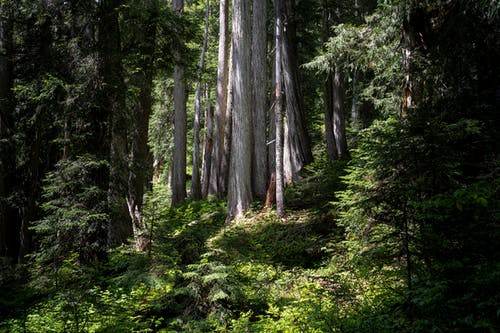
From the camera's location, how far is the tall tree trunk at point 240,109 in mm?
10656

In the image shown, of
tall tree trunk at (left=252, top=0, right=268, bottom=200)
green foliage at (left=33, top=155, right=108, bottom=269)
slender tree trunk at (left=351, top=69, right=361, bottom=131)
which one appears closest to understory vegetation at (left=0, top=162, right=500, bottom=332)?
green foliage at (left=33, top=155, right=108, bottom=269)

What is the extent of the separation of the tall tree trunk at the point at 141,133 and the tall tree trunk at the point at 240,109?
2.62 m

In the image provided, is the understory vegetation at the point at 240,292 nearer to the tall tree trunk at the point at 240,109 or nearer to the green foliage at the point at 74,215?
the green foliage at the point at 74,215

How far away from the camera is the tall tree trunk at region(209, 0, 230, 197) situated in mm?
15188

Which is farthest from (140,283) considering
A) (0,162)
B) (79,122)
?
(0,162)

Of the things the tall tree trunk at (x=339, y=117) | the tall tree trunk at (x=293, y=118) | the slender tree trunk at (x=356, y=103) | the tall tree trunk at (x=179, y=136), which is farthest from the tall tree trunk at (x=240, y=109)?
the tall tree trunk at (x=339, y=117)

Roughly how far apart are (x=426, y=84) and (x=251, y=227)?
5508mm

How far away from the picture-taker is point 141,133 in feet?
31.3

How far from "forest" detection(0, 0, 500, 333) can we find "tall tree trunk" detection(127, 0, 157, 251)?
50 millimetres

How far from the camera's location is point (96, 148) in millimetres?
7105

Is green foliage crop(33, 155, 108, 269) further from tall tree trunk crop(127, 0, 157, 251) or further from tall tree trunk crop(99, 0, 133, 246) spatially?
tall tree trunk crop(127, 0, 157, 251)

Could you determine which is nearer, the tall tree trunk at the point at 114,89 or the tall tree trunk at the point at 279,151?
the tall tree trunk at the point at 114,89

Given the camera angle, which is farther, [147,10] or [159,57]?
[159,57]

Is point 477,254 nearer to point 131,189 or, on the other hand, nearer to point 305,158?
point 131,189
